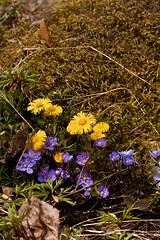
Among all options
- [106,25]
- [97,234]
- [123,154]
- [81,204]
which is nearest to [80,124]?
[123,154]

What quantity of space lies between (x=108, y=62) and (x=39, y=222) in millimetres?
1524

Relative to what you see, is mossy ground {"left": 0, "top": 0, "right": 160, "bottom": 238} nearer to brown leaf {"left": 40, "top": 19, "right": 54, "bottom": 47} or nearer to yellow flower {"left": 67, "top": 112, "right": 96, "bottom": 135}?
brown leaf {"left": 40, "top": 19, "right": 54, "bottom": 47}

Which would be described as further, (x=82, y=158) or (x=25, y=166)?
(x=82, y=158)

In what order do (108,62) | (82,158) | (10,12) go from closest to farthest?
1. (82,158)
2. (108,62)
3. (10,12)

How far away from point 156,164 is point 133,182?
A: 0.24 m

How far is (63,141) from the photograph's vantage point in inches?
75.7

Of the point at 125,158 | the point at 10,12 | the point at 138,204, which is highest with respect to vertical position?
the point at 10,12

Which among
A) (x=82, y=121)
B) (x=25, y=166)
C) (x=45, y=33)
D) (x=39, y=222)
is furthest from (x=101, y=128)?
(x=45, y=33)

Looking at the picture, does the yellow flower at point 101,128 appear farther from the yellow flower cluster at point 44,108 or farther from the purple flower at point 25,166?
the purple flower at point 25,166

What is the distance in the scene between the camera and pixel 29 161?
1682 millimetres

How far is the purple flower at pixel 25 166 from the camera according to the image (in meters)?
1.64

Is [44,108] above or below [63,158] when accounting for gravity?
above

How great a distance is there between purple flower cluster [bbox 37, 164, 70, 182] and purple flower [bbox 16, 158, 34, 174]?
86 mm

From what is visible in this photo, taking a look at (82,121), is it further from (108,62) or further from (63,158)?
(108,62)
